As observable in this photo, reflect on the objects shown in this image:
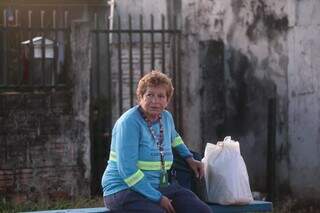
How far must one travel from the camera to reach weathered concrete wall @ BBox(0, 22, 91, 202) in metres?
8.76

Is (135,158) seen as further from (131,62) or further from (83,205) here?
(131,62)

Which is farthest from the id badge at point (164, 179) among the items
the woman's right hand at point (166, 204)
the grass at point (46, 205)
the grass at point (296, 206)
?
the grass at point (296, 206)

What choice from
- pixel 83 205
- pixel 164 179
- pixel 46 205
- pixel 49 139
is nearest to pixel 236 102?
pixel 49 139

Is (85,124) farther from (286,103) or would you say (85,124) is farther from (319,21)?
(319,21)

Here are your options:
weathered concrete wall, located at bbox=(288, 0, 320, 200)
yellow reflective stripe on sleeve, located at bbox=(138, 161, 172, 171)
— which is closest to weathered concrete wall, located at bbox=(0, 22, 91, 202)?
weathered concrete wall, located at bbox=(288, 0, 320, 200)

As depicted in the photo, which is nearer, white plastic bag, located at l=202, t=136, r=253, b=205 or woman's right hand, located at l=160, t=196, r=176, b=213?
woman's right hand, located at l=160, t=196, r=176, b=213

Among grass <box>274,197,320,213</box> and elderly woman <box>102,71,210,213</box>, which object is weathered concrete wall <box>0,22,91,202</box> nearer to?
grass <box>274,197,320,213</box>

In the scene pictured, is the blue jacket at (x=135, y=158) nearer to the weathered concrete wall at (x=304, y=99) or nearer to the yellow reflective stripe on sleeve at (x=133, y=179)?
the yellow reflective stripe on sleeve at (x=133, y=179)

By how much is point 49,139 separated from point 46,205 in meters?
0.93

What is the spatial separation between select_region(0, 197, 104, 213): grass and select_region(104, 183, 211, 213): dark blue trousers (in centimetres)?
317

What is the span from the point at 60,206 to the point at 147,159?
11.2 ft

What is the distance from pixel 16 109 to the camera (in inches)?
345

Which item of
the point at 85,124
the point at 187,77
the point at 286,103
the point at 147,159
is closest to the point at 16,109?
the point at 85,124

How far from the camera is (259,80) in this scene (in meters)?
9.60
